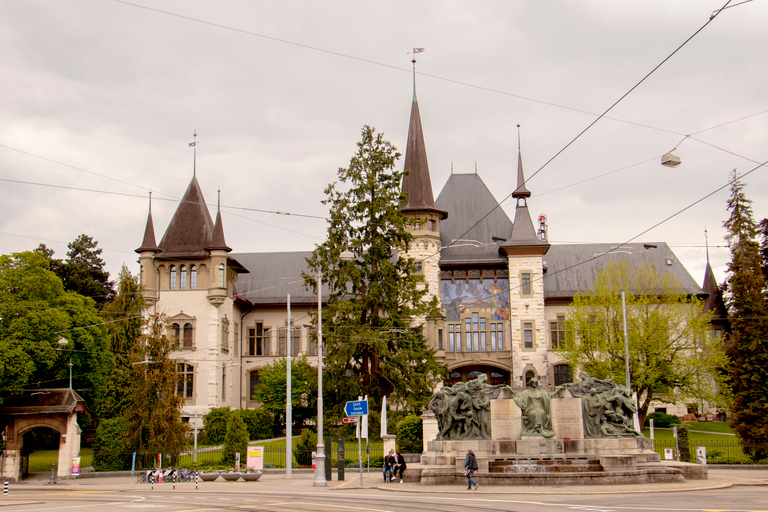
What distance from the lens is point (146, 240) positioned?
173ft

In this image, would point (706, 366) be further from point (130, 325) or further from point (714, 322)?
point (130, 325)

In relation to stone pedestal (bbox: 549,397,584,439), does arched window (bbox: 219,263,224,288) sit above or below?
above

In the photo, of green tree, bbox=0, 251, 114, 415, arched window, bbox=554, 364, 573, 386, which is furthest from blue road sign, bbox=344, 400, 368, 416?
arched window, bbox=554, 364, 573, 386

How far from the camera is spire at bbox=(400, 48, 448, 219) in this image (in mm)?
54438

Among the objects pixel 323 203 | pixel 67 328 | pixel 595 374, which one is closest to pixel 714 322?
pixel 595 374

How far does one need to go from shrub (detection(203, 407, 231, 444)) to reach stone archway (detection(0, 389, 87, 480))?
11.3 meters

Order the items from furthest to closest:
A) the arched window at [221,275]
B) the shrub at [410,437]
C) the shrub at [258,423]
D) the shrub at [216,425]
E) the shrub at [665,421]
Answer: the arched window at [221,275], the shrub at [665,421], the shrub at [258,423], the shrub at [216,425], the shrub at [410,437]

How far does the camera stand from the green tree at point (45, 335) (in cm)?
3288

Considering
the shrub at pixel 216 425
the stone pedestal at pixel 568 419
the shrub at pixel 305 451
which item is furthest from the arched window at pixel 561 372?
the stone pedestal at pixel 568 419

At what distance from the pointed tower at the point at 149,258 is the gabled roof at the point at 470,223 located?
20131 mm

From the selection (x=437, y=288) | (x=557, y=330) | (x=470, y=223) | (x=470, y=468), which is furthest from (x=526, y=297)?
(x=470, y=468)

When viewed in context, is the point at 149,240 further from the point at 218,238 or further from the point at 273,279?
the point at 273,279

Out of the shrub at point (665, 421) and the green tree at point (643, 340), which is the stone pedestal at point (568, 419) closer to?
the green tree at point (643, 340)

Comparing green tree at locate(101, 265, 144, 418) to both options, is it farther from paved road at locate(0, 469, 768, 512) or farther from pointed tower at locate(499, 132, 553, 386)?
pointed tower at locate(499, 132, 553, 386)
